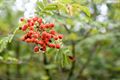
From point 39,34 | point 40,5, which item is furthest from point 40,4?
point 39,34

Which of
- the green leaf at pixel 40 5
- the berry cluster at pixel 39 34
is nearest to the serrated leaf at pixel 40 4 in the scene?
the green leaf at pixel 40 5

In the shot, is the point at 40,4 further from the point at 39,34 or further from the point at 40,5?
the point at 39,34

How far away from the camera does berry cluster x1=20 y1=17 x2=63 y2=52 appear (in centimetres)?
201

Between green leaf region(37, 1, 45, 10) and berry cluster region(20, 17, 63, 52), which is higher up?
green leaf region(37, 1, 45, 10)

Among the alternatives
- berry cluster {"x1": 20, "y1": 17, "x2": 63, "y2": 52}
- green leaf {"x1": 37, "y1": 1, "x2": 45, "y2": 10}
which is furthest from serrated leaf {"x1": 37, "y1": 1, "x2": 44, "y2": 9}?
berry cluster {"x1": 20, "y1": 17, "x2": 63, "y2": 52}

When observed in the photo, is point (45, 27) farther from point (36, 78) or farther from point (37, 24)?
point (36, 78)

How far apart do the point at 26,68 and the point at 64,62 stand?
15.7 feet

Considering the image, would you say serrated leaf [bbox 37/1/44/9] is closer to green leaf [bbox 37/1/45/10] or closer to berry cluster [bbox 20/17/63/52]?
green leaf [bbox 37/1/45/10]

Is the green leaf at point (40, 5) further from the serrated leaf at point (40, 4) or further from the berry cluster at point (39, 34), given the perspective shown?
the berry cluster at point (39, 34)

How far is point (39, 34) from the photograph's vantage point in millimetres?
2029

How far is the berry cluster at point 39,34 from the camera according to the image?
2008 millimetres

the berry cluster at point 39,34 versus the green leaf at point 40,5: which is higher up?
the green leaf at point 40,5

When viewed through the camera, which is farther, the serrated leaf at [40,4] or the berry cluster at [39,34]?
the serrated leaf at [40,4]

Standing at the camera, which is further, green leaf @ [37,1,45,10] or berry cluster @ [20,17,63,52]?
green leaf @ [37,1,45,10]
